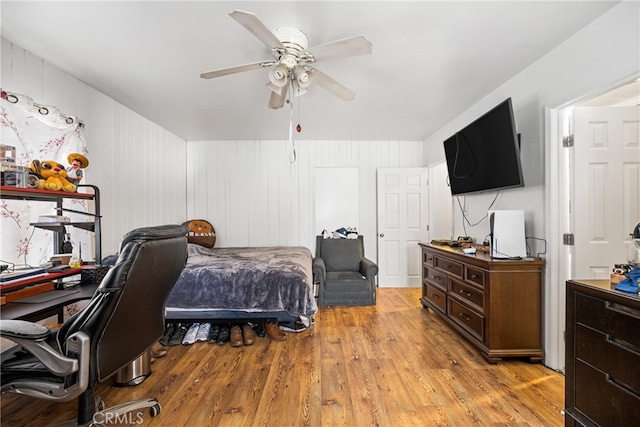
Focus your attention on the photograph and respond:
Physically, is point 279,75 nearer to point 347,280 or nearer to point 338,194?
point 347,280

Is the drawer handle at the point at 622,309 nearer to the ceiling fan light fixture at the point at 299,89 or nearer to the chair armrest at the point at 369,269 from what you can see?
the ceiling fan light fixture at the point at 299,89

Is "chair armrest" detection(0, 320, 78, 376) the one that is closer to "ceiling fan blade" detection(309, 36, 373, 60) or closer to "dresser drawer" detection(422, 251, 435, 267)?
"ceiling fan blade" detection(309, 36, 373, 60)

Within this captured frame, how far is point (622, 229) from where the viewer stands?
216 centimetres

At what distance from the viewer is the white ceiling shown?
70.8 inches

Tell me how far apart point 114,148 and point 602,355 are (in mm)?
4323

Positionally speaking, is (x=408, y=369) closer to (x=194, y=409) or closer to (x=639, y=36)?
(x=194, y=409)

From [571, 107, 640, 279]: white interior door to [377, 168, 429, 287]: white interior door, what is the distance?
9.23ft

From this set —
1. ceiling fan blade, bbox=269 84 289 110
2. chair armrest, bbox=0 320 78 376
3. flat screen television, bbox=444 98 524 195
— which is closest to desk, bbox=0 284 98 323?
chair armrest, bbox=0 320 78 376

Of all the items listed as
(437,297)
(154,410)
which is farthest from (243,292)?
(437,297)

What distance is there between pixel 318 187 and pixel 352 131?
1146mm

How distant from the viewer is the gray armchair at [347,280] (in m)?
3.98

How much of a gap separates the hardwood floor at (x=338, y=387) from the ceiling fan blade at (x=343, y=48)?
222 cm

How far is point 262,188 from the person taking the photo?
523cm

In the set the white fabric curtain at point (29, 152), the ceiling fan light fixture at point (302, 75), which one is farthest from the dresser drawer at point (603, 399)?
the white fabric curtain at point (29, 152)
